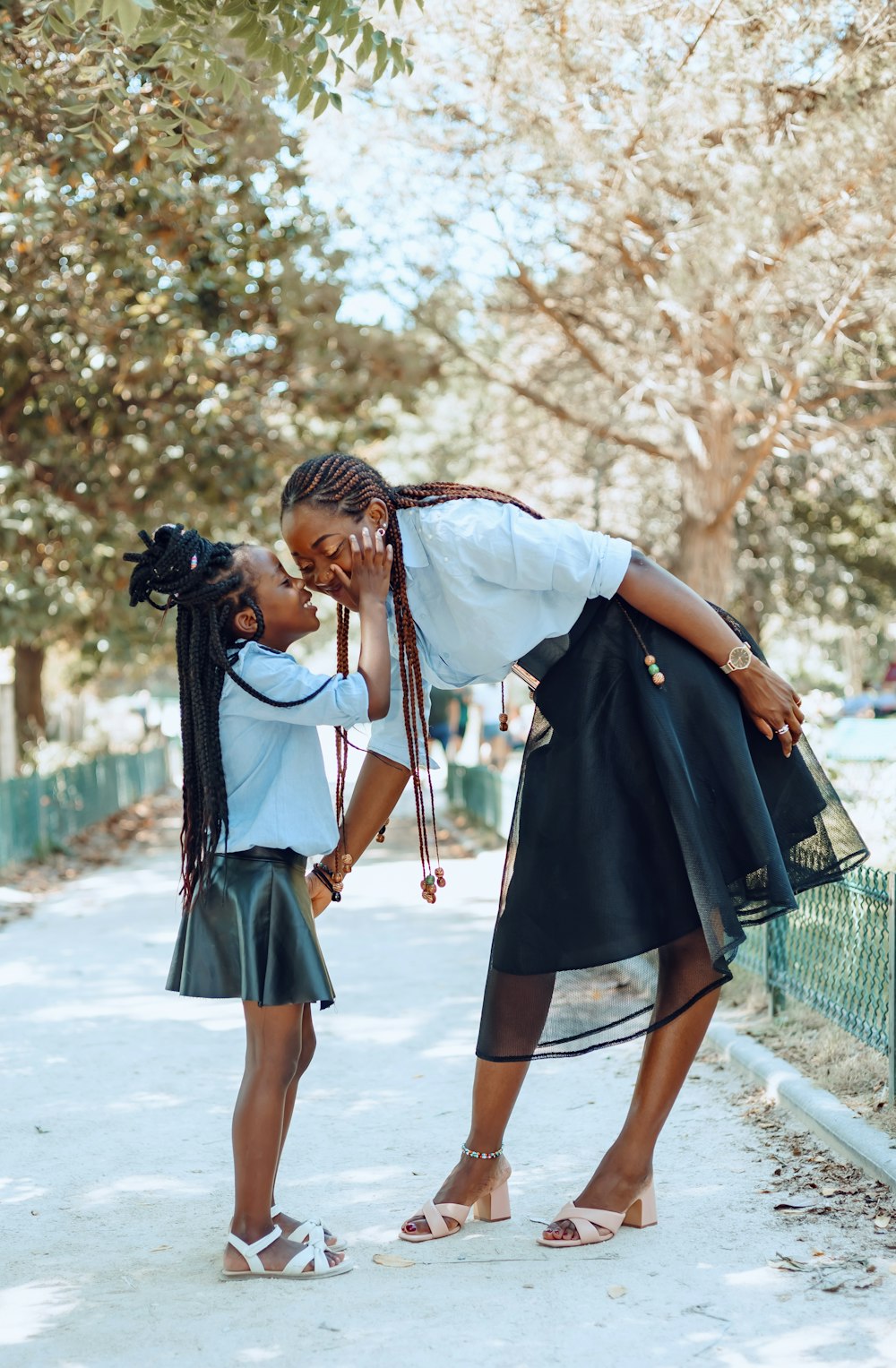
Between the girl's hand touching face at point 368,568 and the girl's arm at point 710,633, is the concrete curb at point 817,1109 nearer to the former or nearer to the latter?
the girl's arm at point 710,633

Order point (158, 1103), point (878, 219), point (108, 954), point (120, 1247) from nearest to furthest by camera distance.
Result: point (120, 1247) → point (158, 1103) → point (108, 954) → point (878, 219)

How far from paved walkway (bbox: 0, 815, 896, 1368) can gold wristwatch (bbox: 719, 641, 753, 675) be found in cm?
136

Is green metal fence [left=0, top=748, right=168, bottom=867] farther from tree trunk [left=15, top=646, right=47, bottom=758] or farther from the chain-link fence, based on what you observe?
the chain-link fence

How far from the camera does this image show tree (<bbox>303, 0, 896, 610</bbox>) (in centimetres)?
785

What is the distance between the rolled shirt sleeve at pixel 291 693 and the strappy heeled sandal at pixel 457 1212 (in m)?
1.16

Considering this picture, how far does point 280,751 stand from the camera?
3430 mm

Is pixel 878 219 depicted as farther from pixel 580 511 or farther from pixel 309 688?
pixel 580 511

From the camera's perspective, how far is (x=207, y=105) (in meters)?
9.48

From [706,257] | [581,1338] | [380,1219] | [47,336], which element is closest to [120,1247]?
[380,1219]

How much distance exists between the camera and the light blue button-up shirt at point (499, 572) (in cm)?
323

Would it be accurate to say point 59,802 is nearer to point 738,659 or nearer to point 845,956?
point 845,956

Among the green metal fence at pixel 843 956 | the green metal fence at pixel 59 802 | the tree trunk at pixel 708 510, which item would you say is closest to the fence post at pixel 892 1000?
the green metal fence at pixel 843 956

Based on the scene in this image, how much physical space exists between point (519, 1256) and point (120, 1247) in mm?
994

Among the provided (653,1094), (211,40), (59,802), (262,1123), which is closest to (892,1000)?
(653,1094)
